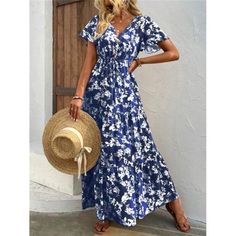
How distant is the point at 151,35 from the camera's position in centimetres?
292

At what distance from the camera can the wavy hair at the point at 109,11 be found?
2900mm

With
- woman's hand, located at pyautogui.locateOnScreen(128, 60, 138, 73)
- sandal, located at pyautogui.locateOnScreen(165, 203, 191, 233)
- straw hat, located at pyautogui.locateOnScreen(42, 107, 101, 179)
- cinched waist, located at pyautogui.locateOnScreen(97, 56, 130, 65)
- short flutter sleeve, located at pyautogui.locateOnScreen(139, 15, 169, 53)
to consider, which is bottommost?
sandal, located at pyautogui.locateOnScreen(165, 203, 191, 233)

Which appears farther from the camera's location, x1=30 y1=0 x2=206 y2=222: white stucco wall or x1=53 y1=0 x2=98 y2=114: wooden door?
x1=53 y1=0 x2=98 y2=114: wooden door

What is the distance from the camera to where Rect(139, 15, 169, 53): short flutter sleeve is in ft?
9.55

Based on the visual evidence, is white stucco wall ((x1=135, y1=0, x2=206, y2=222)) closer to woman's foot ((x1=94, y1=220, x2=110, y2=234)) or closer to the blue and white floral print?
the blue and white floral print

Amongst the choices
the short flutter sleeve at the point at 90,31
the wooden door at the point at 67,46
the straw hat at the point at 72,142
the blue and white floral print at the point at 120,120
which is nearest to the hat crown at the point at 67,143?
the straw hat at the point at 72,142

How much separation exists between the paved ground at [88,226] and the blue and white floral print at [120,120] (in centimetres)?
20

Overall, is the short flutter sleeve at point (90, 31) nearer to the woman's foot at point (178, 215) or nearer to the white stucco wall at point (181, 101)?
the white stucco wall at point (181, 101)

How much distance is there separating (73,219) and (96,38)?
1.50 m

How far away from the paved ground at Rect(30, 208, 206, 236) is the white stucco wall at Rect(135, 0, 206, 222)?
0.22 m

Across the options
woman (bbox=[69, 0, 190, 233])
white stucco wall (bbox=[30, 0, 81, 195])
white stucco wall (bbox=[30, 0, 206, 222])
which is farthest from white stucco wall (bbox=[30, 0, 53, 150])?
woman (bbox=[69, 0, 190, 233])
